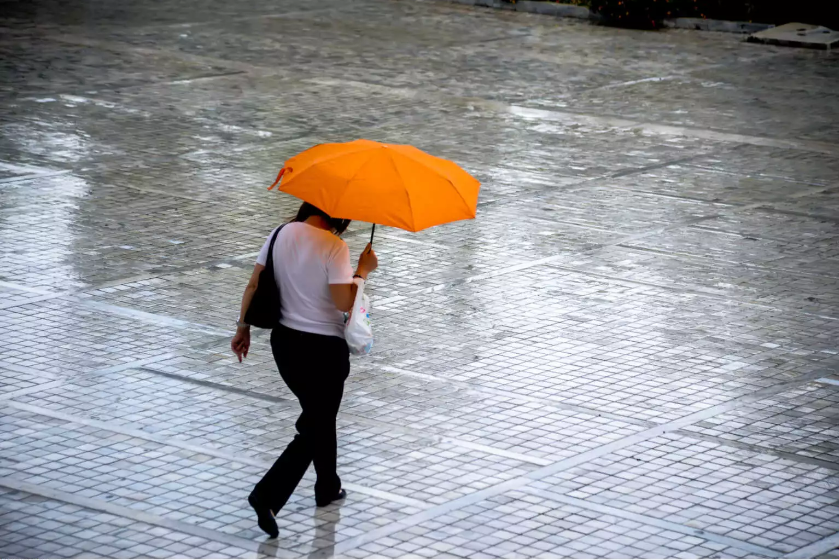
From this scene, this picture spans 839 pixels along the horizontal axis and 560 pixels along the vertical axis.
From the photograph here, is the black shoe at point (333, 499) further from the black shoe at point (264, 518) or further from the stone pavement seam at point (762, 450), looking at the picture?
the stone pavement seam at point (762, 450)

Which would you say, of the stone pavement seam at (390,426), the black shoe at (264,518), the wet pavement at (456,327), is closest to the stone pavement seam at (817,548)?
the wet pavement at (456,327)

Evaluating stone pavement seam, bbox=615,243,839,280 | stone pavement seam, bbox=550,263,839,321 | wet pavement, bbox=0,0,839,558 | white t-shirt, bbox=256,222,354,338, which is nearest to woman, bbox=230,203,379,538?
white t-shirt, bbox=256,222,354,338

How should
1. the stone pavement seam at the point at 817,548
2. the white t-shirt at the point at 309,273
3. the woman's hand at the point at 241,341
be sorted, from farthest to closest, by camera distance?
1. the woman's hand at the point at 241,341
2. the stone pavement seam at the point at 817,548
3. the white t-shirt at the point at 309,273

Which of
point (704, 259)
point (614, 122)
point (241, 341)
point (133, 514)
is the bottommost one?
point (133, 514)

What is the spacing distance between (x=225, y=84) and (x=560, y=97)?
15.6 feet

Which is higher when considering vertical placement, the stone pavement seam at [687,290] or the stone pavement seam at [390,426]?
the stone pavement seam at [687,290]

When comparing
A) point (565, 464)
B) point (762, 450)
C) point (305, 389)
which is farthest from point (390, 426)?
point (762, 450)

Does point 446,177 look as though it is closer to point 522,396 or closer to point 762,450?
point 522,396

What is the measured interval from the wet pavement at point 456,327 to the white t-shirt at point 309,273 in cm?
97

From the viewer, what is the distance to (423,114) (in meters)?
16.8

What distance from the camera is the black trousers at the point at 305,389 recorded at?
5844 millimetres

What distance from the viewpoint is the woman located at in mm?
5785

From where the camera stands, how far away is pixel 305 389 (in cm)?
589

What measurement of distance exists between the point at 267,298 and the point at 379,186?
708 mm
